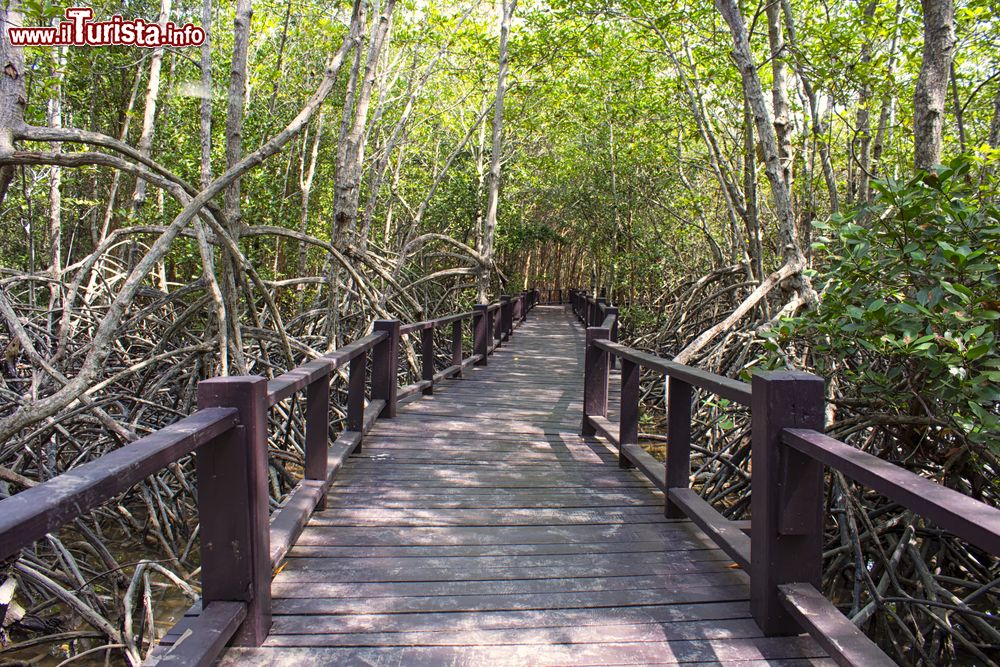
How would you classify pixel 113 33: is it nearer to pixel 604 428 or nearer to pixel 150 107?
pixel 150 107

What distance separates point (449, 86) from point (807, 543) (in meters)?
18.4

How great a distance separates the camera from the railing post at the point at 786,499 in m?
2.12

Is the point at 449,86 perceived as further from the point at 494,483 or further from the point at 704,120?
the point at 494,483

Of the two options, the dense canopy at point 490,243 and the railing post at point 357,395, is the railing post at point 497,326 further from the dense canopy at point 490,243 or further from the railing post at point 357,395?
the railing post at point 357,395

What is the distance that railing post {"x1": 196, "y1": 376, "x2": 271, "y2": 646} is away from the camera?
1.97 m

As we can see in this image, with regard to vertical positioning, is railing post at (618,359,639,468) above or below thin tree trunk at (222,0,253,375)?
below

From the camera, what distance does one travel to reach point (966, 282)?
10.7 feet

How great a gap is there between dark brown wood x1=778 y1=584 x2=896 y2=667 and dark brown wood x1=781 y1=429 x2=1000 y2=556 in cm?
45

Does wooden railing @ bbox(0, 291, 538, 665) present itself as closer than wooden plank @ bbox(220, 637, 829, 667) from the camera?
Yes

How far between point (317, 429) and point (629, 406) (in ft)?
6.38

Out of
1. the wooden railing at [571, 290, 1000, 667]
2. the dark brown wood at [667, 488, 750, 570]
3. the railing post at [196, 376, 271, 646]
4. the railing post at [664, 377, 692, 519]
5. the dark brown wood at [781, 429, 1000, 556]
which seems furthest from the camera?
the railing post at [664, 377, 692, 519]

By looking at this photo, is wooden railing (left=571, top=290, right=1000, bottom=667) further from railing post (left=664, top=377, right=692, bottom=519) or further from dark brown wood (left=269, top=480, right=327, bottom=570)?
dark brown wood (left=269, top=480, right=327, bottom=570)

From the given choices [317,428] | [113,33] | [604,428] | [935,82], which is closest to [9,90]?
[317,428]

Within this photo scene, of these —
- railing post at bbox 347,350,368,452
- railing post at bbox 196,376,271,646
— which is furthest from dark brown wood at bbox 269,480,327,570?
railing post at bbox 347,350,368,452
